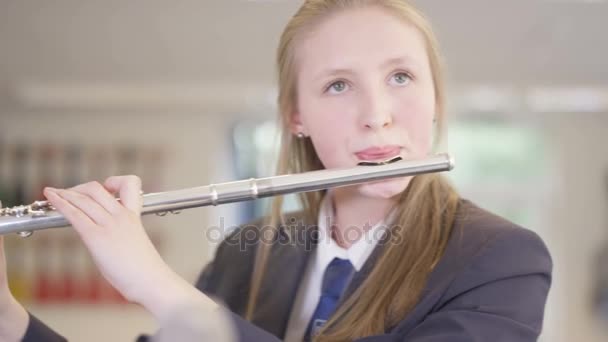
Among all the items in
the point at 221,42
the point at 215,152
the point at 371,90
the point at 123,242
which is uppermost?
the point at 221,42

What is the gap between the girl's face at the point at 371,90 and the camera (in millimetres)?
750

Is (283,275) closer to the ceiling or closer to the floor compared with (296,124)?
closer to the floor

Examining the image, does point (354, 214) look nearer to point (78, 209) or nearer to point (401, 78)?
point (401, 78)

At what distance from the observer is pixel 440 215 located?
794mm

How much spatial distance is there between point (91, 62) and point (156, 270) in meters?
2.57

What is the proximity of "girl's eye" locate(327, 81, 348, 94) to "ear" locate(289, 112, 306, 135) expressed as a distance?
0.11 metres

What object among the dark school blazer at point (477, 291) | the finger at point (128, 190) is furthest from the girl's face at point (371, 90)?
the finger at point (128, 190)

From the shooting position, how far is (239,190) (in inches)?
28.9

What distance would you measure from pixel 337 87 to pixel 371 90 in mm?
56

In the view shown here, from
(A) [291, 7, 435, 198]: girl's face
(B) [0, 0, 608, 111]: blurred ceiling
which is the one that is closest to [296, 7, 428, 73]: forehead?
(A) [291, 7, 435, 198]: girl's face

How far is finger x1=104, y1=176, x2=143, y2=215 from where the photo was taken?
2.18 feet

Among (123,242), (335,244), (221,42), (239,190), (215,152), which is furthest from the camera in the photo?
(215,152)

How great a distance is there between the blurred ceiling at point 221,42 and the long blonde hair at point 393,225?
4.05 ft

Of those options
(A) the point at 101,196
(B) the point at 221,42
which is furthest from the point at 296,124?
(B) the point at 221,42
